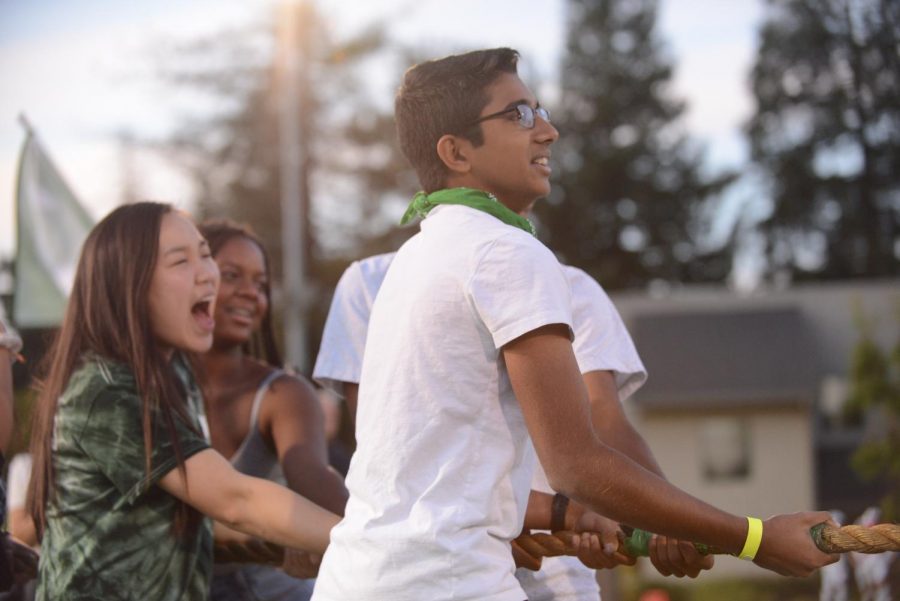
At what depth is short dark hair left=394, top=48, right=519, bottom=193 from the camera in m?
2.88

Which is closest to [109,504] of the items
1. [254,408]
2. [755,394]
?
[254,408]

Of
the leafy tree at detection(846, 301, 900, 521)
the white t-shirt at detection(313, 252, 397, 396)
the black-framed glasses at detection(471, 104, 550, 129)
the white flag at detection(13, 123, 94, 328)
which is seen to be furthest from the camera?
the leafy tree at detection(846, 301, 900, 521)

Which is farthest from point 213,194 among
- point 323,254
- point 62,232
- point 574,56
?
point 62,232

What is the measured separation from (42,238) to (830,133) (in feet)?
135

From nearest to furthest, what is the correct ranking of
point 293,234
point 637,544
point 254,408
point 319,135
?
1. point 637,544
2. point 254,408
3. point 293,234
4. point 319,135

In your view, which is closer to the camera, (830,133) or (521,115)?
(521,115)

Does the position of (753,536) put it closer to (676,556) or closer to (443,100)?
(676,556)

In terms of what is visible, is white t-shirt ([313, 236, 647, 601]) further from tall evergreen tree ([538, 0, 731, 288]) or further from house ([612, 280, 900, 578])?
tall evergreen tree ([538, 0, 731, 288])

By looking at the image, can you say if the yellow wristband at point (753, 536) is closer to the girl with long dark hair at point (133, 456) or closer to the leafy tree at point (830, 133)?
the girl with long dark hair at point (133, 456)

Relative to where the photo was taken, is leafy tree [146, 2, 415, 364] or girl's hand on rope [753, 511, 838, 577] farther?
leafy tree [146, 2, 415, 364]

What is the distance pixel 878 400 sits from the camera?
23.1 metres

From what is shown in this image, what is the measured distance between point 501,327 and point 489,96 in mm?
612

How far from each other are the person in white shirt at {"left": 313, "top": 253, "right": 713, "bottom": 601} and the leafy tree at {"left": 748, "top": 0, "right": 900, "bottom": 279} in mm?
41328

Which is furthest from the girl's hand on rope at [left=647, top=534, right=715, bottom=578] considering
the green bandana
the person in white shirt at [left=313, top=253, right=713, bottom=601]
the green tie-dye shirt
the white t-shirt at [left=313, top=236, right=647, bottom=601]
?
the green tie-dye shirt
